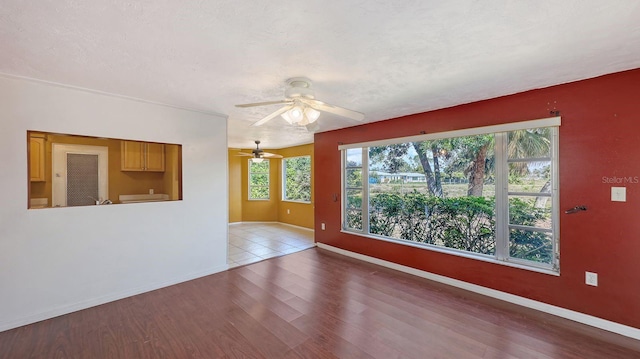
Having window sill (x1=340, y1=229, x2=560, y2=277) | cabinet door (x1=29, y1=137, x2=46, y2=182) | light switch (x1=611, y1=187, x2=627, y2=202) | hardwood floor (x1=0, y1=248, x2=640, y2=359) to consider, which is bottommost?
hardwood floor (x1=0, y1=248, x2=640, y2=359)

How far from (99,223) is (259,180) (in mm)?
5117

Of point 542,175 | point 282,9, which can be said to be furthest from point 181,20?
point 542,175

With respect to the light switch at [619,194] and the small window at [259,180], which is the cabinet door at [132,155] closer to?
the small window at [259,180]

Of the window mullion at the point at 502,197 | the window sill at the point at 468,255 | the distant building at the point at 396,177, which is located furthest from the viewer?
the distant building at the point at 396,177

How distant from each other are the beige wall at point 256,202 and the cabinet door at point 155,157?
13.0 feet

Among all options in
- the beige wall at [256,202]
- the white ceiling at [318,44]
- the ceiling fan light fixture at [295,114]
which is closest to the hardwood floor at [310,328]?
the ceiling fan light fixture at [295,114]

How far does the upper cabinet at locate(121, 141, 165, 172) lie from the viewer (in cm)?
316

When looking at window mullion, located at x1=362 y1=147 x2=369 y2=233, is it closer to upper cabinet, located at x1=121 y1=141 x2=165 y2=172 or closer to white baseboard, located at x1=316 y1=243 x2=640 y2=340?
white baseboard, located at x1=316 y1=243 x2=640 y2=340

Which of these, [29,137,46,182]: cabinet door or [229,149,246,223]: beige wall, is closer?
[29,137,46,182]: cabinet door

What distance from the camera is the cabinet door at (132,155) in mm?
3131

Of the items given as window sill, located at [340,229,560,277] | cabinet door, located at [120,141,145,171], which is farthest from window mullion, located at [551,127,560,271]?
cabinet door, located at [120,141,145,171]

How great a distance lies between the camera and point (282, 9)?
1.44m

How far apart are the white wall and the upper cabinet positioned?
20 cm

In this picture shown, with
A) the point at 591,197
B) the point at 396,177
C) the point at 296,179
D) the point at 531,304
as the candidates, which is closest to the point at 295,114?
the point at 396,177
